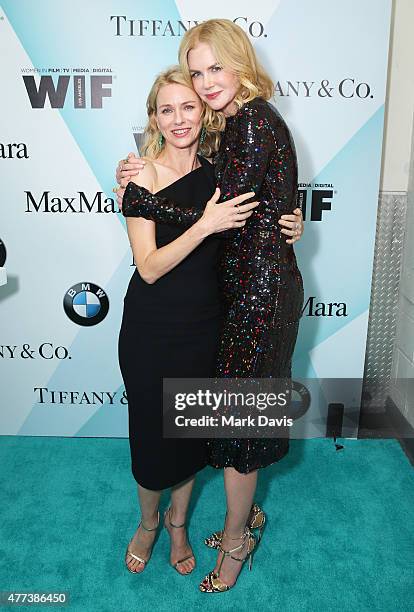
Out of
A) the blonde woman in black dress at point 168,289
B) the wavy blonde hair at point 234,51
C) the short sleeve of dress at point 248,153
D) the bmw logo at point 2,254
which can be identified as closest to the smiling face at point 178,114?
the blonde woman in black dress at point 168,289

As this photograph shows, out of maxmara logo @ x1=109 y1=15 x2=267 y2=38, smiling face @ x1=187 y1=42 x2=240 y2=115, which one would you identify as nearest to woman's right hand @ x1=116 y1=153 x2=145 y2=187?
smiling face @ x1=187 y1=42 x2=240 y2=115

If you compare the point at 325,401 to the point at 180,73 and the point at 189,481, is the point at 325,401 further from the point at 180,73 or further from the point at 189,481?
the point at 180,73

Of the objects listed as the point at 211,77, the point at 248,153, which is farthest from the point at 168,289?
the point at 211,77

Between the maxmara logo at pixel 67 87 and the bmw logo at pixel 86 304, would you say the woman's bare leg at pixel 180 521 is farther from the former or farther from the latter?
the maxmara logo at pixel 67 87

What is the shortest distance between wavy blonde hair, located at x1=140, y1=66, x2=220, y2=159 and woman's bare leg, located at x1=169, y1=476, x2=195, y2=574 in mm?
1235

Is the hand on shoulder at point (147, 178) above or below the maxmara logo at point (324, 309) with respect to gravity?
above

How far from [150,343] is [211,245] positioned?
1.28 feet

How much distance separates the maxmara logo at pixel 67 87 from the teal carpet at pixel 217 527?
5.80 feet

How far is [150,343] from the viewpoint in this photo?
1.96 metres

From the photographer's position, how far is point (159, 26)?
265 cm

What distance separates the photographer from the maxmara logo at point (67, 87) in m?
2.70

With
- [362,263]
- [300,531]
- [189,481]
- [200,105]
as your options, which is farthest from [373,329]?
[200,105]

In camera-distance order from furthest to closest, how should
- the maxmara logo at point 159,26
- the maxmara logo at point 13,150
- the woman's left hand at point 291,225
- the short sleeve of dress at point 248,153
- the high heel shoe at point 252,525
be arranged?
the maxmara logo at point 13,150 → the maxmara logo at point 159,26 → the high heel shoe at point 252,525 → the woman's left hand at point 291,225 → the short sleeve of dress at point 248,153

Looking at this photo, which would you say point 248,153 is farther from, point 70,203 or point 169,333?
point 70,203
